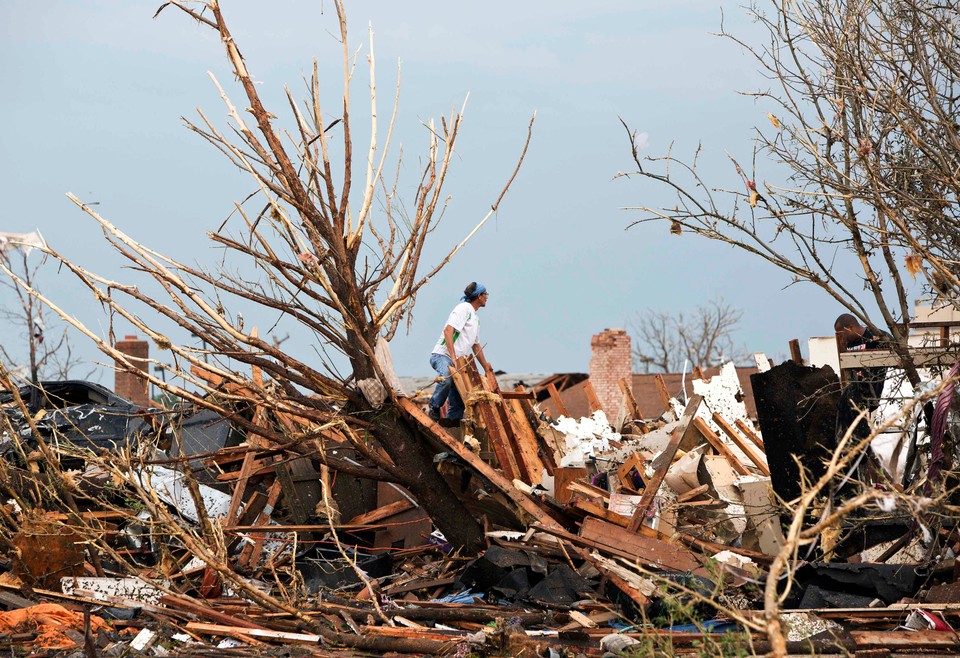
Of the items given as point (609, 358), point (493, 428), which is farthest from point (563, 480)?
point (609, 358)

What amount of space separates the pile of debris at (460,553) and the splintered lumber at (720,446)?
0.03m

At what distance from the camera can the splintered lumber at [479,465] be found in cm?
764

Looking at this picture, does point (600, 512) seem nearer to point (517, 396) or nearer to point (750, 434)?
point (517, 396)

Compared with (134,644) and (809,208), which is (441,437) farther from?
(809,208)

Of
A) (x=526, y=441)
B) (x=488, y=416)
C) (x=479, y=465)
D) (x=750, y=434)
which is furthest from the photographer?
(x=750, y=434)

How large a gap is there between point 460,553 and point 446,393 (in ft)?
5.39

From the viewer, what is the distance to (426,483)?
7992 mm

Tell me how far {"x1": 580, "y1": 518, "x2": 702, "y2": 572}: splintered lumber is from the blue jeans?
1981 millimetres

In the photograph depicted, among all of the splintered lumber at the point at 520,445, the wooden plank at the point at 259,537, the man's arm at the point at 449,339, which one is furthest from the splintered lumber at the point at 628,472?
the wooden plank at the point at 259,537

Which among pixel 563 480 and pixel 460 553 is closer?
pixel 460 553

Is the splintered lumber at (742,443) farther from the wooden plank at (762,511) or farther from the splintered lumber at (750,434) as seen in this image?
the wooden plank at (762,511)

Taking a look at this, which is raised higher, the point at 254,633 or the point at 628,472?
the point at 628,472

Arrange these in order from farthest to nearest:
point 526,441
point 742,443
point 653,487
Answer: point 742,443, point 526,441, point 653,487

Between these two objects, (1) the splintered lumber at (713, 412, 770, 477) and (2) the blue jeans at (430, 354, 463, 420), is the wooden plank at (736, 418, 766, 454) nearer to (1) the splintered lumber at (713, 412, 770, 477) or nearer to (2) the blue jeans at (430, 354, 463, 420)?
(1) the splintered lumber at (713, 412, 770, 477)
